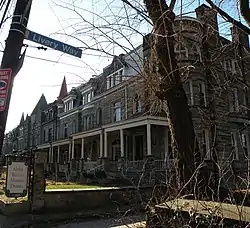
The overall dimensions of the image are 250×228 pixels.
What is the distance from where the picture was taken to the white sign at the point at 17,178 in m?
8.45

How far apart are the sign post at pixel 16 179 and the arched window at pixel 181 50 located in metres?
5.49

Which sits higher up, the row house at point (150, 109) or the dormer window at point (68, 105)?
the dormer window at point (68, 105)

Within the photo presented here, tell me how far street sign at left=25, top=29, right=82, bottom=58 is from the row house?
679mm

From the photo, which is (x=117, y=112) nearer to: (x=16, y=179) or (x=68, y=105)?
(x=68, y=105)

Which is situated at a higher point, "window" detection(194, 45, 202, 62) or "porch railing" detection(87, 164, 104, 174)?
"window" detection(194, 45, 202, 62)

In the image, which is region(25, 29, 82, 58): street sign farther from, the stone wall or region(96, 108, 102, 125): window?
region(96, 108, 102, 125): window

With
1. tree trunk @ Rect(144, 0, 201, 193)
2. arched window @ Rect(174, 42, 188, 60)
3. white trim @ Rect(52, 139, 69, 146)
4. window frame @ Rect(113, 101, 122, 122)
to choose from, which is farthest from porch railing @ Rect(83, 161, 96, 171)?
tree trunk @ Rect(144, 0, 201, 193)

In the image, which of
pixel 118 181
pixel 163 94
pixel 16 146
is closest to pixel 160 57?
pixel 163 94

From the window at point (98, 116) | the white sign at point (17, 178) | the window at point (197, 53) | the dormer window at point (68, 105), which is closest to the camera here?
the window at point (197, 53)

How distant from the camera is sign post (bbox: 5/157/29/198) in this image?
845 centimetres

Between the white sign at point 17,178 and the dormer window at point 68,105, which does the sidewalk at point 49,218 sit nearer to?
the white sign at point 17,178

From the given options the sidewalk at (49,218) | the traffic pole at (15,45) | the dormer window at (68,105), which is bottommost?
the sidewalk at (49,218)

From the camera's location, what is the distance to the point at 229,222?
11.4ft

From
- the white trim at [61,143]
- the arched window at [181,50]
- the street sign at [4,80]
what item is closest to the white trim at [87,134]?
the white trim at [61,143]
